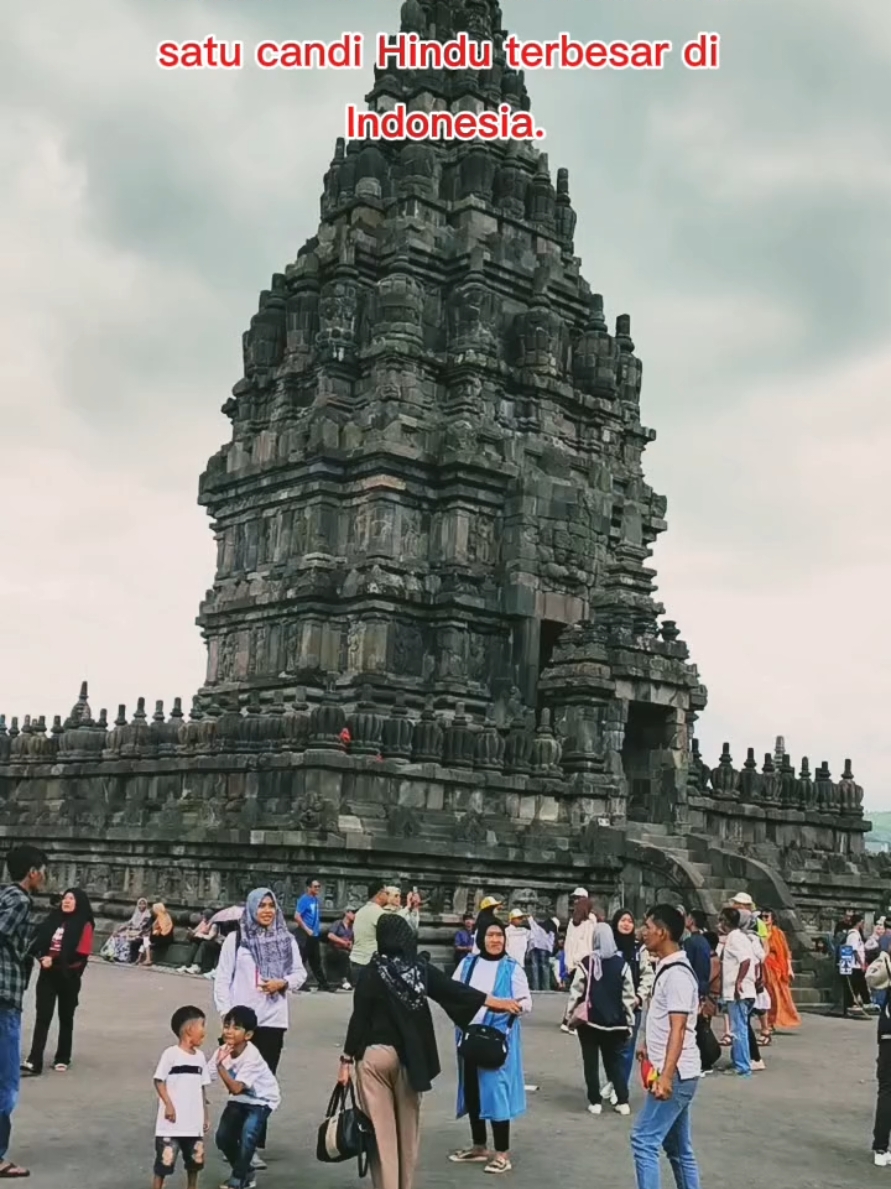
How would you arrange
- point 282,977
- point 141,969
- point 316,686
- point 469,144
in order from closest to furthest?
1. point 282,977
2. point 141,969
3. point 316,686
4. point 469,144

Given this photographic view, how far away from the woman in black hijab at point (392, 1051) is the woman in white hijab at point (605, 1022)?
13.1 feet

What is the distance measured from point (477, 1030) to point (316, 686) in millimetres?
19768

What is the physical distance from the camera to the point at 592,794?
2577 centimetres

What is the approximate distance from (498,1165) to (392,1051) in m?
2.10

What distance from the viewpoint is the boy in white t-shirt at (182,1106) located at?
830 cm

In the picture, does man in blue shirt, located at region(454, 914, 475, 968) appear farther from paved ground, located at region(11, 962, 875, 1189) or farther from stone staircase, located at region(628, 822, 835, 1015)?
paved ground, located at region(11, 962, 875, 1189)

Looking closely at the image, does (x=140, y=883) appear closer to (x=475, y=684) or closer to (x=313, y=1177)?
(x=475, y=684)

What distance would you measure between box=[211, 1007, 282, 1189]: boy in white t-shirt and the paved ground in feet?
1.13

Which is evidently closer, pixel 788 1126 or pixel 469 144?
pixel 788 1126

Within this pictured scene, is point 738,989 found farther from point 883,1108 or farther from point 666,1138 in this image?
point 666,1138

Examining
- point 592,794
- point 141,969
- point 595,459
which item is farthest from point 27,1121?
point 595,459

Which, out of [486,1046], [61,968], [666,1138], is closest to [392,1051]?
[486,1046]

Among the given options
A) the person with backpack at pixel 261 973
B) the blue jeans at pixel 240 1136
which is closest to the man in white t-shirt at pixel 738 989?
the person with backpack at pixel 261 973

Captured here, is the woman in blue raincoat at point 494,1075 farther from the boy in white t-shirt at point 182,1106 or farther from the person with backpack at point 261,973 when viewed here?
the boy in white t-shirt at point 182,1106
